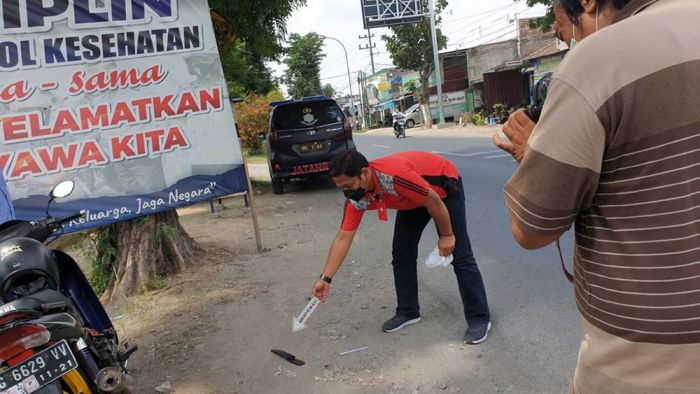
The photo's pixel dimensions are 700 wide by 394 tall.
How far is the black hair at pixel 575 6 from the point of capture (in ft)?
3.88

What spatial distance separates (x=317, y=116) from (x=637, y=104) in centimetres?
1022

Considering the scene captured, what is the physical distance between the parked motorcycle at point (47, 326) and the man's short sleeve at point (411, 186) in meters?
1.77

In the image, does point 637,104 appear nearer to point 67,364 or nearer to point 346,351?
point 67,364

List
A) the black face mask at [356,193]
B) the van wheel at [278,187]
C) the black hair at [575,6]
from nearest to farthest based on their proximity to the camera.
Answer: the black hair at [575,6], the black face mask at [356,193], the van wheel at [278,187]

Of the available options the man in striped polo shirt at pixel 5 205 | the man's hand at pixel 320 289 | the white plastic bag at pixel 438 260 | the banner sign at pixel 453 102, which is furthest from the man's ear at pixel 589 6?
the banner sign at pixel 453 102

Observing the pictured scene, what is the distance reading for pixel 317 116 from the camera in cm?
1110

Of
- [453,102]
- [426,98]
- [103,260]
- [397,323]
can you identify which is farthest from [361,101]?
[397,323]

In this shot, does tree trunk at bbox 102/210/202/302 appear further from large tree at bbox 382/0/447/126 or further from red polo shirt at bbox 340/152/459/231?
large tree at bbox 382/0/447/126

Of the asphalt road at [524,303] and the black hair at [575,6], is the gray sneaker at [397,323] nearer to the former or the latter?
the asphalt road at [524,303]

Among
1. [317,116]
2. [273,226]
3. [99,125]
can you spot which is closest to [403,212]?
[99,125]

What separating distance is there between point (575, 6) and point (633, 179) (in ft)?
1.41

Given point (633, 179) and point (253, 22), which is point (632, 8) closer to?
point (633, 179)

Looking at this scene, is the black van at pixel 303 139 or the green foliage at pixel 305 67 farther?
the green foliage at pixel 305 67

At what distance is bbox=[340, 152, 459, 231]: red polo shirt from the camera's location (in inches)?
128
